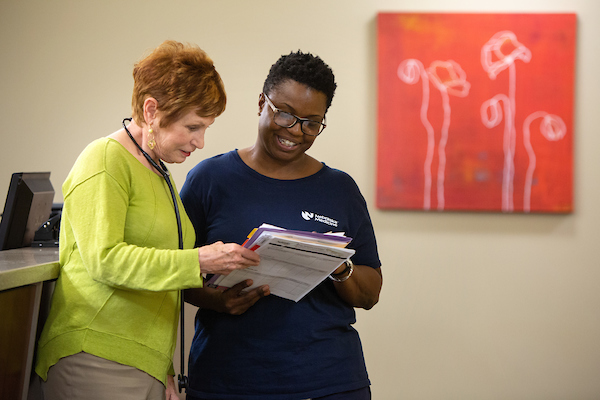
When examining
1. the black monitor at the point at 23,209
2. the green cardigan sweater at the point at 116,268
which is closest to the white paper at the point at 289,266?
the green cardigan sweater at the point at 116,268

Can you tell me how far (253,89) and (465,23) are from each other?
1.13 meters

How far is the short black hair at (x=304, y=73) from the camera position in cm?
143

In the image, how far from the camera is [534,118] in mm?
2758

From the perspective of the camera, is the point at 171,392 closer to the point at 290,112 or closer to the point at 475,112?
the point at 290,112

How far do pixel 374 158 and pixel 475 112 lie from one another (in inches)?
21.9

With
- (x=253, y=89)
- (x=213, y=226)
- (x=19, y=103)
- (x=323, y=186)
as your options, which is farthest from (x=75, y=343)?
(x=19, y=103)

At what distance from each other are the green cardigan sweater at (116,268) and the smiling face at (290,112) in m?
0.36

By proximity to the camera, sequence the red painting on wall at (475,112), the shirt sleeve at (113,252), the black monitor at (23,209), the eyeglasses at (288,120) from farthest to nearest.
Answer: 1. the red painting on wall at (475,112)
2. the black monitor at (23,209)
3. the eyeglasses at (288,120)
4. the shirt sleeve at (113,252)

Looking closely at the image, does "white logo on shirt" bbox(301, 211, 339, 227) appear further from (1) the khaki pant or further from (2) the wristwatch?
(1) the khaki pant

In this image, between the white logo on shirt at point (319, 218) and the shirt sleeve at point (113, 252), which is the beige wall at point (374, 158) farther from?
the shirt sleeve at point (113, 252)

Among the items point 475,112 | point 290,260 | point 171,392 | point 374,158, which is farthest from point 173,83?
point 475,112

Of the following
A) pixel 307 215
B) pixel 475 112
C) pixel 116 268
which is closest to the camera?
pixel 116 268

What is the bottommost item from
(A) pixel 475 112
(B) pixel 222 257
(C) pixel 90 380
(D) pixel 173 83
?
(C) pixel 90 380

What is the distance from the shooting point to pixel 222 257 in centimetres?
109
